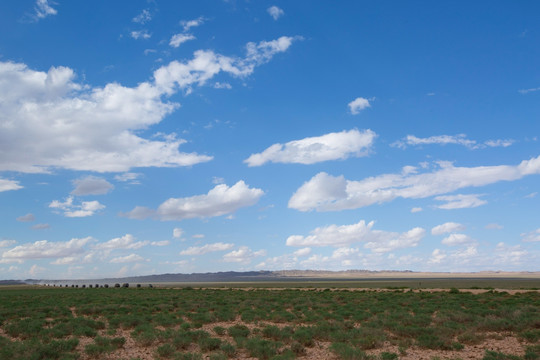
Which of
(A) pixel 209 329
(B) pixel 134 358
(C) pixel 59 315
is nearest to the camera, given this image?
(B) pixel 134 358

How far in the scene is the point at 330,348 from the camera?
15.9 meters

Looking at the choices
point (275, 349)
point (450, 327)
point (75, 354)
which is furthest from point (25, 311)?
point (450, 327)

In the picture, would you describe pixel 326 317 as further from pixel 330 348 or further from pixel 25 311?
pixel 25 311

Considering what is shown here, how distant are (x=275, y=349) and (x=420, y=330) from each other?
739 cm

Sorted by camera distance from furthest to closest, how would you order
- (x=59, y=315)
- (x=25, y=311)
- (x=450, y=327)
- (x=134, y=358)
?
(x=25, y=311), (x=59, y=315), (x=450, y=327), (x=134, y=358)

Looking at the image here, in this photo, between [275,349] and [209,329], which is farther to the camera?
[209,329]

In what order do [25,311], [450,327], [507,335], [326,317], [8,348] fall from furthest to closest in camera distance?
[25,311] → [326,317] → [450,327] → [507,335] → [8,348]

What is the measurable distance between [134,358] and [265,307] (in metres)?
19.5

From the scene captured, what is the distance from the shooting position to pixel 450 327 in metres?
21.0

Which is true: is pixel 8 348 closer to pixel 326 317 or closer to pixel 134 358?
pixel 134 358

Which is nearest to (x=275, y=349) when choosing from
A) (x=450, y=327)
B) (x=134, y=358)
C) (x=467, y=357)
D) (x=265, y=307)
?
(x=134, y=358)

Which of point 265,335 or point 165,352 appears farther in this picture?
point 265,335

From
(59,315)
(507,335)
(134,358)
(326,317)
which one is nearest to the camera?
(134,358)

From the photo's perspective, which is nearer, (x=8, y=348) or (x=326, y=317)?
(x=8, y=348)
